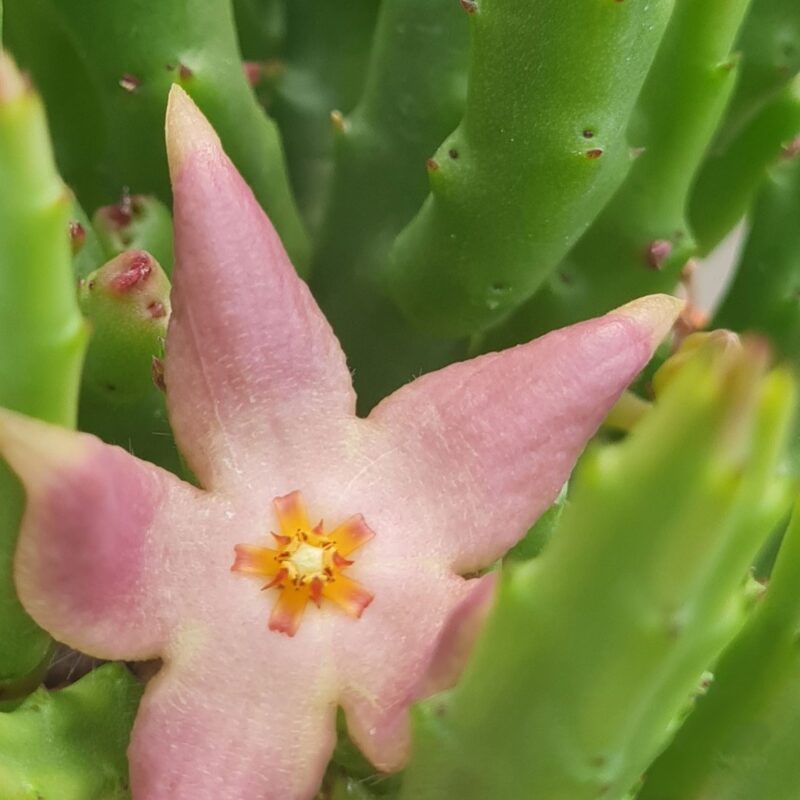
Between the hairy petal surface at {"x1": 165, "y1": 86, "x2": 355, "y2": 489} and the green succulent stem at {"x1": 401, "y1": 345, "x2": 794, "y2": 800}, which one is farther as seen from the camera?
the hairy petal surface at {"x1": 165, "y1": 86, "x2": 355, "y2": 489}

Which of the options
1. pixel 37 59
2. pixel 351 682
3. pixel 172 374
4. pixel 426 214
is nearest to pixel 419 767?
pixel 351 682

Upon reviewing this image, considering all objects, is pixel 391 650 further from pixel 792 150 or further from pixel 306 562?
pixel 792 150

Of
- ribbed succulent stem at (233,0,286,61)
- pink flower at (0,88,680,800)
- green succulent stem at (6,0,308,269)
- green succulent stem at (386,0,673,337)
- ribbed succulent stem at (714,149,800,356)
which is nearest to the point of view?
pink flower at (0,88,680,800)

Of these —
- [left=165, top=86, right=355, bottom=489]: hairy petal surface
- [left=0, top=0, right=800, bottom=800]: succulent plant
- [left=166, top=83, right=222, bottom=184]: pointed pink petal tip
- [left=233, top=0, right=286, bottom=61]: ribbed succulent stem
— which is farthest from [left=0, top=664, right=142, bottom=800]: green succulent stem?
[left=233, top=0, right=286, bottom=61]: ribbed succulent stem

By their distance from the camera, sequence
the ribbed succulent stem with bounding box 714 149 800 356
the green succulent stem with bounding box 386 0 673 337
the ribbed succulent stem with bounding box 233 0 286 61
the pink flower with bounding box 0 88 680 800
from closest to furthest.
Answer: the pink flower with bounding box 0 88 680 800 → the green succulent stem with bounding box 386 0 673 337 → the ribbed succulent stem with bounding box 714 149 800 356 → the ribbed succulent stem with bounding box 233 0 286 61

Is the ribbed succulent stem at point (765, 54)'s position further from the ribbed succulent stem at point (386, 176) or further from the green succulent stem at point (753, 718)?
the green succulent stem at point (753, 718)

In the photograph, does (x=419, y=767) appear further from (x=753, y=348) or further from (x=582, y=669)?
(x=753, y=348)

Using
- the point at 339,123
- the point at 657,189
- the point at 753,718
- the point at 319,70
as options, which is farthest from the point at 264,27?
the point at 753,718

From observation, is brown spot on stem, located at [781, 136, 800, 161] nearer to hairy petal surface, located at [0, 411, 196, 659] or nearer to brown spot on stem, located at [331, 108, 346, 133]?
brown spot on stem, located at [331, 108, 346, 133]
